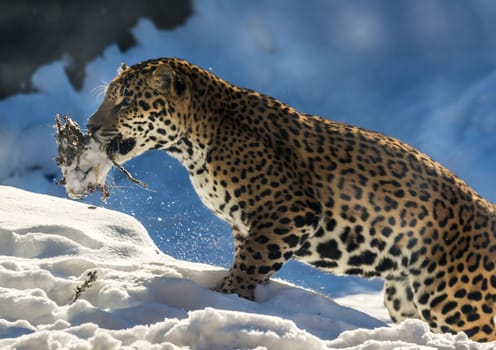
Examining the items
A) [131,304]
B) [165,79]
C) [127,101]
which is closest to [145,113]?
[127,101]

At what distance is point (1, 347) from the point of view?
4867 mm

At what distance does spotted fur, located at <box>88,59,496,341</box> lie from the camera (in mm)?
7812

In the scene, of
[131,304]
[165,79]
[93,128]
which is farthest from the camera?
[165,79]

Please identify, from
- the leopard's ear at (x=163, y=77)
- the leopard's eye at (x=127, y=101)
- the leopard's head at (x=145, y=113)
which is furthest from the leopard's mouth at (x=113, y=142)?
the leopard's ear at (x=163, y=77)

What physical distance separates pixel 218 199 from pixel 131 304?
6.83 feet

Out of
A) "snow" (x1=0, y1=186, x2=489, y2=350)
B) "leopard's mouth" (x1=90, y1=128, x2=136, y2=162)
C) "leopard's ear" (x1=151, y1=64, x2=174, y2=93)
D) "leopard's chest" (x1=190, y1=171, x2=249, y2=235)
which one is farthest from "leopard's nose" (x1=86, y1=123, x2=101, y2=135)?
"snow" (x1=0, y1=186, x2=489, y2=350)

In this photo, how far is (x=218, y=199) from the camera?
309 inches

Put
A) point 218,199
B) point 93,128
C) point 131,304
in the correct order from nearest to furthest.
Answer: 1. point 131,304
2. point 218,199
3. point 93,128

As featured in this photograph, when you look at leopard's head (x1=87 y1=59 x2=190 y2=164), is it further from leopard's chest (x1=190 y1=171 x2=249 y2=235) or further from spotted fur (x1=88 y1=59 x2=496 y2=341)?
leopard's chest (x1=190 y1=171 x2=249 y2=235)

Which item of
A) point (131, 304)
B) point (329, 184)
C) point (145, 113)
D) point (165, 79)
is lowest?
point (131, 304)

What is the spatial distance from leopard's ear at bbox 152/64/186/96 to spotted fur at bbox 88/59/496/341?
11 mm

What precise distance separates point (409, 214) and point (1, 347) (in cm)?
460

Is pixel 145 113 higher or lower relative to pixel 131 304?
higher

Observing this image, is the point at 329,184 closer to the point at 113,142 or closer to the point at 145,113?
the point at 145,113
